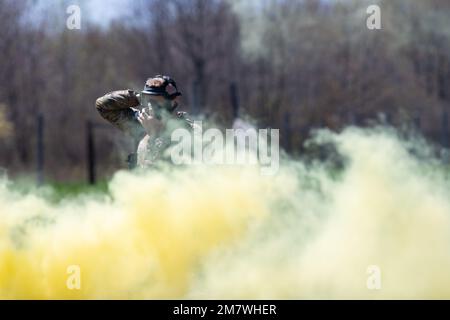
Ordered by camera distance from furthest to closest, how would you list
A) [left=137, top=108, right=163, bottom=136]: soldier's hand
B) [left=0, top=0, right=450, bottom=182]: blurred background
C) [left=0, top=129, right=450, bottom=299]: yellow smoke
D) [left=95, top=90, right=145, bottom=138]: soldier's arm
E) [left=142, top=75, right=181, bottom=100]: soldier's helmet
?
[left=0, top=0, right=450, bottom=182]: blurred background
[left=95, top=90, right=145, bottom=138]: soldier's arm
[left=137, top=108, right=163, bottom=136]: soldier's hand
[left=142, top=75, right=181, bottom=100]: soldier's helmet
[left=0, top=129, right=450, bottom=299]: yellow smoke

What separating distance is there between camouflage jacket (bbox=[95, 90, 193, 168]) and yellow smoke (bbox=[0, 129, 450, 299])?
0.20m

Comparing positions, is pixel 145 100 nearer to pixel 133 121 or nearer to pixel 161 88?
pixel 161 88

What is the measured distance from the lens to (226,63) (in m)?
39.5

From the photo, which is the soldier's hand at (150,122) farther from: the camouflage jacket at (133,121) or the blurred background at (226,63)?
the blurred background at (226,63)

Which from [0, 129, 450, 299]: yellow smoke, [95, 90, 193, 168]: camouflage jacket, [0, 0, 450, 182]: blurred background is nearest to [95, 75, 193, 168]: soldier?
[95, 90, 193, 168]: camouflage jacket

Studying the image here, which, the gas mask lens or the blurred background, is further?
the blurred background

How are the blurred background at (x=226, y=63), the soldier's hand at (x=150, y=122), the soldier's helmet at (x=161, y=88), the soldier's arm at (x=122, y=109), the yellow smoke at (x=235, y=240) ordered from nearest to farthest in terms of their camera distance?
the yellow smoke at (x=235, y=240) → the soldier's helmet at (x=161, y=88) → the soldier's hand at (x=150, y=122) → the soldier's arm at (x=122, y=109) → the blurred background at (x=226, y=63)

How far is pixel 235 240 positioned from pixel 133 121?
1507 mm

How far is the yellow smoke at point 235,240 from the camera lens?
24.4 ft

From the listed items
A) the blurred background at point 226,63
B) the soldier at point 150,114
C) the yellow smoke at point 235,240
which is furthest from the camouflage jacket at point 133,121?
the blurred background at point 226,63

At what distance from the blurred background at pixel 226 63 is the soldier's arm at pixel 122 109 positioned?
859 inches

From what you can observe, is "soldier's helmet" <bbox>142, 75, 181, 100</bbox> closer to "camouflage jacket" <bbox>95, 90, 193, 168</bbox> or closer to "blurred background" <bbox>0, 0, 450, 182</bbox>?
"camouflage jacket" <bbox>95, 90, 193, 168</bbox>

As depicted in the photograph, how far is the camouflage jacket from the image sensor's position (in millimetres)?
7730

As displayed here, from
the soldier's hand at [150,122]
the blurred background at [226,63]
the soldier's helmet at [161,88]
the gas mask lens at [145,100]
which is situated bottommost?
the soldier's hand at [150,122]
